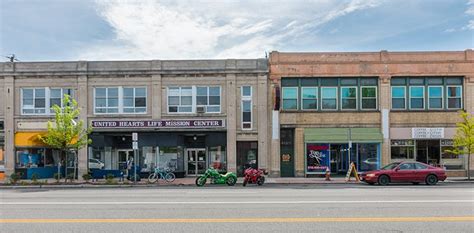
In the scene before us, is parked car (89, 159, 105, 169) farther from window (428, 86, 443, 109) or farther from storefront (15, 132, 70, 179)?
window (428, 86, 443, 109)

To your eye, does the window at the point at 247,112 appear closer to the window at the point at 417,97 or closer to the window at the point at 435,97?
the window at the point at 417,97

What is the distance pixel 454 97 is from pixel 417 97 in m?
2.42

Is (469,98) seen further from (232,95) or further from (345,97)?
(232,95)

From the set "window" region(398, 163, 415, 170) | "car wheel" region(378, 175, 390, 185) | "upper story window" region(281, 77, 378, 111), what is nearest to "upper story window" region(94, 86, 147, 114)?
"upper story window" region(281, 77, 378, 111)

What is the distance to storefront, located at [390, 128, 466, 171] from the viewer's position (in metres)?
29.1

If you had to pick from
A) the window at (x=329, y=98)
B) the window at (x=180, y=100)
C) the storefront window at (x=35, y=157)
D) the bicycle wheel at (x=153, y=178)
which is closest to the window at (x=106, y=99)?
the window at (x=180, y=100)

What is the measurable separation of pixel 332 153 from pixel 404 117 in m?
5.23

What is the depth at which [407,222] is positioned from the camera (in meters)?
10.1

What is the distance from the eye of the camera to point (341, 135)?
28.9m

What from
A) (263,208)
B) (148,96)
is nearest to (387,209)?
(263,208)

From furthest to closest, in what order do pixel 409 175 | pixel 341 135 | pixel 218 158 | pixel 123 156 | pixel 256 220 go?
pixel 123 156 < pixel 218 158 < pixel 341 135 < pixel 409 175 < pixel 256 220

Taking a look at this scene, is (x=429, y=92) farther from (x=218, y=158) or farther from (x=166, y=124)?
(x=166, y=124)

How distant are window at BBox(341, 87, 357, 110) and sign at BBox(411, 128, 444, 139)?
4.16m

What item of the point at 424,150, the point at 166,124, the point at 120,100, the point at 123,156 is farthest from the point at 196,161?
the point at 424,150
